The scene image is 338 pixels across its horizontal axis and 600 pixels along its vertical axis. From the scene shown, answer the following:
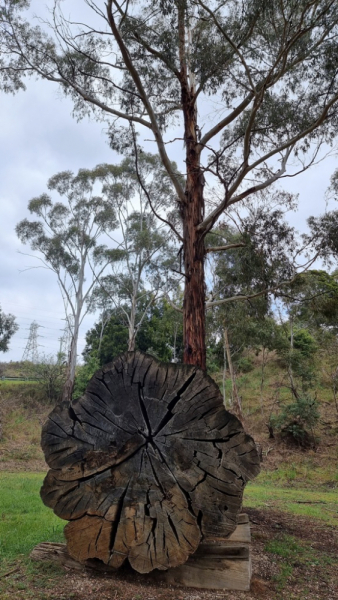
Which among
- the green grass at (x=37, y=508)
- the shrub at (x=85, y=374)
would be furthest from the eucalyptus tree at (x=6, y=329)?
the green grass at (x=37, y=508)

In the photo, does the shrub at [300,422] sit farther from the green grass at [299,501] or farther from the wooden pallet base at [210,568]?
the wooden pallet base at [210,568]

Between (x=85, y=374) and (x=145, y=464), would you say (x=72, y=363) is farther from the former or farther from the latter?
(x=145, y=464)

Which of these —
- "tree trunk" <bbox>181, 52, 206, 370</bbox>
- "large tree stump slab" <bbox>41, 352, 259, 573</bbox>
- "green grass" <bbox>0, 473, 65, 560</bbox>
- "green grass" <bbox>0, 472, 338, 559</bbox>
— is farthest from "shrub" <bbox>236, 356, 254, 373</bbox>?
"large tree stump slab" <bbox>41, 352, 259, 573</bbox>

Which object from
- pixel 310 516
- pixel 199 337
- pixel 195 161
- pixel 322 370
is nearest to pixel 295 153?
pixel 195 161

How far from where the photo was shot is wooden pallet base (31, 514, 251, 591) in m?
3.21

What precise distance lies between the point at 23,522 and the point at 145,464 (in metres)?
3.20

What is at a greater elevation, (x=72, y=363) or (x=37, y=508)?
(x=72, y=363)

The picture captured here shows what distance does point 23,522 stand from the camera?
5.56 metres

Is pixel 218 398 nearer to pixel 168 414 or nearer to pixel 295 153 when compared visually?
pixel 168 414

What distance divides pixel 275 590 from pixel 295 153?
6.90 metres

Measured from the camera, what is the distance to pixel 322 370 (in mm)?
21094

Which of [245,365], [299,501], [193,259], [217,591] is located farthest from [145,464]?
[245,365]

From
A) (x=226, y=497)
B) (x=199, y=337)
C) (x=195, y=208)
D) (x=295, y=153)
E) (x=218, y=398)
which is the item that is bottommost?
(x=226, y=497)

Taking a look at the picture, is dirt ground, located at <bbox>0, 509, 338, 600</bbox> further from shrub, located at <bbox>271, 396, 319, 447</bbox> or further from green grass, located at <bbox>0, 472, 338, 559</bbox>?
shrub, located at <bbox>271, 396, 319, 447</bbox>
